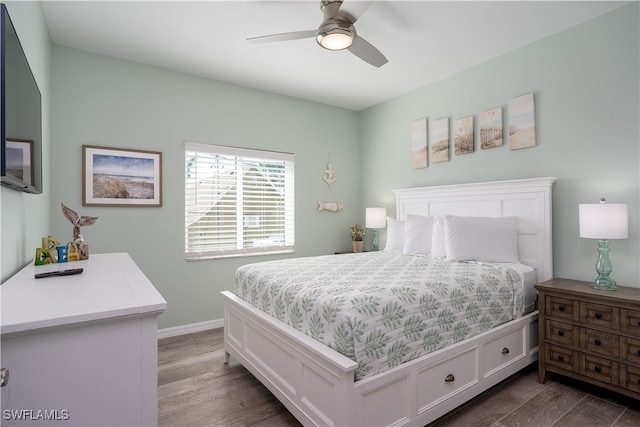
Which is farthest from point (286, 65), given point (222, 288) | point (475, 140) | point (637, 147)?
point (637, 147)

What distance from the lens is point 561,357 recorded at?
2.31 meters

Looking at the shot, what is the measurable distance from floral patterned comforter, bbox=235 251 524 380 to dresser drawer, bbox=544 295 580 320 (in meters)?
0.17

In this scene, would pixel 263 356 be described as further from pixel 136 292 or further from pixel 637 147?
pixel 637 147

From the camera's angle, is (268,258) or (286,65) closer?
(286,65)

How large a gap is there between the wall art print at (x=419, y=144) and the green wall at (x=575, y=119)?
0.39 m

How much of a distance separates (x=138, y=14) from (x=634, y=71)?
3714 millimetres

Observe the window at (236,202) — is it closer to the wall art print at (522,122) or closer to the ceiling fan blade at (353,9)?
the ceiling fan blade at (353,9)

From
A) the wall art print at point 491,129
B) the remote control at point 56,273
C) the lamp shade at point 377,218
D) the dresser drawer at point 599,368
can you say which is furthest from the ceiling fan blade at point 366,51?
the dresser drawer at point 599,368

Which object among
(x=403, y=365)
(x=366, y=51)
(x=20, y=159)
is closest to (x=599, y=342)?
(x=403, y=365)

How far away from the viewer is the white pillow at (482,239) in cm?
278

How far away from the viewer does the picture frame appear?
1215 mm

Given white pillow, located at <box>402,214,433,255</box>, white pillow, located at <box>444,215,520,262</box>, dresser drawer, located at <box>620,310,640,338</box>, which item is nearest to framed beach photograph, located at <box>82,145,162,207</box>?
white pillow, located at <box>402,214,433,255</box>

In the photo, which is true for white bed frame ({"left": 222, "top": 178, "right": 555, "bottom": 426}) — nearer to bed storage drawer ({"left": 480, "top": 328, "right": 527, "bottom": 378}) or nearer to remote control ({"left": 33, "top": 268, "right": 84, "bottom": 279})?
bed storage drawer ({"left": 480, "top": 328, "right": 527, "bottom": 378})

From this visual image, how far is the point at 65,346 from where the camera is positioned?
35.7 inches
